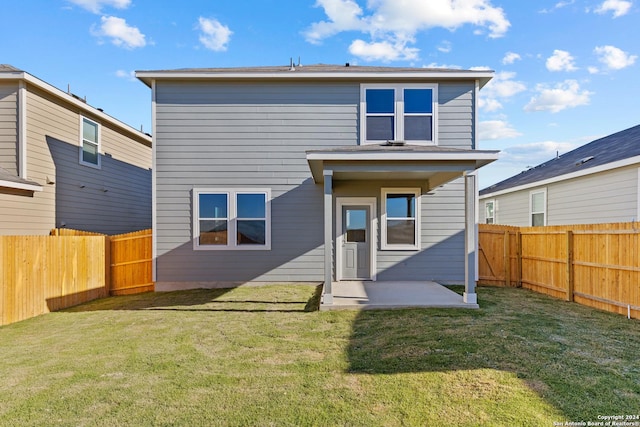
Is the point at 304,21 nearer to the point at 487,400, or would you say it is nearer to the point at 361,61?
the point at 361,61

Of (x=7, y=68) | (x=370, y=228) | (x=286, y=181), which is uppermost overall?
(x=7, y=68)

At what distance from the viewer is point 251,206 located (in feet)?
28.7

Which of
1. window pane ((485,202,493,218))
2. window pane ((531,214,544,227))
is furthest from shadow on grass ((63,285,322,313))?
window pane ((485,202,493,218))

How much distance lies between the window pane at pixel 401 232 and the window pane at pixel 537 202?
679 centimetres

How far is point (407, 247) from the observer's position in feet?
28.7

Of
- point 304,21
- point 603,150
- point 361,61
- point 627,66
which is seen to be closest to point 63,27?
point 304,21

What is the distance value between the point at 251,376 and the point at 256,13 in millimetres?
11883

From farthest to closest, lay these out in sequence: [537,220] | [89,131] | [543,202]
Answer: [537,220], [543,202], [89,131]

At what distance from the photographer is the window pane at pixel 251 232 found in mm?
8719

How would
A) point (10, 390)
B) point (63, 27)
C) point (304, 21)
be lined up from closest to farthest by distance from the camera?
point (10, 390) → point (63, 27) → point (304, 21)

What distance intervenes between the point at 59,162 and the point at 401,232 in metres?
9.51

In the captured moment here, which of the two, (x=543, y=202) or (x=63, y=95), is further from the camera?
(x=543, y=202)

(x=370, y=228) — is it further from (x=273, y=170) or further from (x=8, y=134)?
(x=8, y=134)

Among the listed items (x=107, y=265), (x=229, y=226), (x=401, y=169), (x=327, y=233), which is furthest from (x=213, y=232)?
(x=401, y=169)
